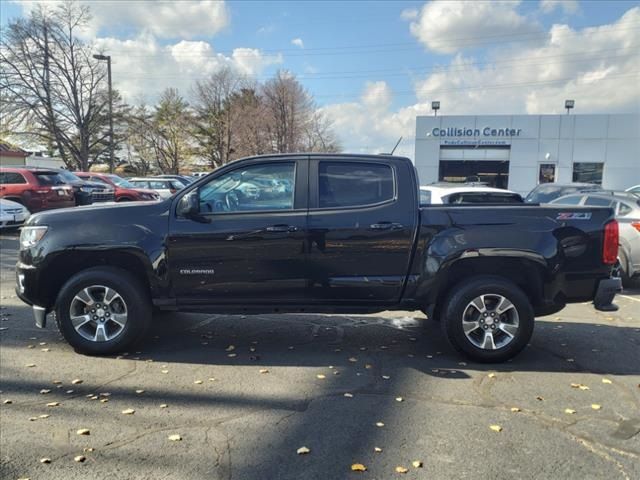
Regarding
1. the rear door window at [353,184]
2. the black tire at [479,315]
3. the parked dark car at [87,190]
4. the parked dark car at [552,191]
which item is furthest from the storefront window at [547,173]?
the rear door window at [353,184]

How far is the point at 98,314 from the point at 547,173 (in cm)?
3275

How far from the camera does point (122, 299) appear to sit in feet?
15.8

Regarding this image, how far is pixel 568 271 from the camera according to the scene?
4.72m

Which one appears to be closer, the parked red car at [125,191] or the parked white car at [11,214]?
the parked white car at [11,214]

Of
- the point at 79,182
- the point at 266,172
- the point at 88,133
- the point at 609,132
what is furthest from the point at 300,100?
the point at 266,172

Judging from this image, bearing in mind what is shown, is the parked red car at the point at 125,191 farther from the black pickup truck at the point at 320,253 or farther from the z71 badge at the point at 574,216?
the z71 badge at the point at 574,216

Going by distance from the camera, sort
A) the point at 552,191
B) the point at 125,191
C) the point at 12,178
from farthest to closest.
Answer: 1. the point at 125,191
2. the point at 552,191
3. the point at 12,178

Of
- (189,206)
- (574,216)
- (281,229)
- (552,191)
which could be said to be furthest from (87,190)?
(574,216)

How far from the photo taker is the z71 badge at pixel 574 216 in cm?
469

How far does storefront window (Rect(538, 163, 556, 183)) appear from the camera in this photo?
3228 cm

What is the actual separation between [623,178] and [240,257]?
33539mm

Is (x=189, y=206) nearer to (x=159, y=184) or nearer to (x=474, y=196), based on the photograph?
(x=474, y=196)

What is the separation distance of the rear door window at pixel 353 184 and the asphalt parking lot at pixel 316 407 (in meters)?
1.53

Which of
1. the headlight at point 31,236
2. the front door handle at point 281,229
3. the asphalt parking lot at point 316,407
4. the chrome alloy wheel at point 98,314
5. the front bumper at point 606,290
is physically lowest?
the asphalt parking lot at point 316,407
